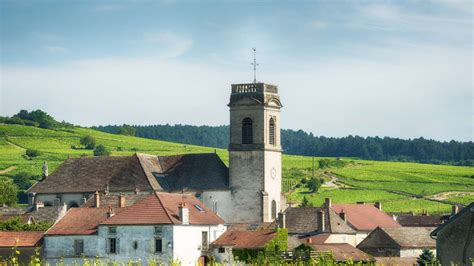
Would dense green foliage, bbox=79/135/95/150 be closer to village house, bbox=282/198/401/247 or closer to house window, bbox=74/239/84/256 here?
village house, bbox=282/198/401/247

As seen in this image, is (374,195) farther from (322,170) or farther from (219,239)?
(219,239)

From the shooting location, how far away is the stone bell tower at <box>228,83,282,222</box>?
293 ft

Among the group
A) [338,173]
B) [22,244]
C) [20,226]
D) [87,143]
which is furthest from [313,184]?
[22,244]

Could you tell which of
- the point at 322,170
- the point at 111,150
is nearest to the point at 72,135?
the point at 111,150

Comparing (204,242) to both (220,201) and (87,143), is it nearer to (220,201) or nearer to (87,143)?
(220,201)

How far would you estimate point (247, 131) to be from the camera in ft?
301

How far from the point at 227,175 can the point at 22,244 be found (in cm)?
2123

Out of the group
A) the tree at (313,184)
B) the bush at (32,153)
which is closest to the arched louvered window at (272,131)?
the tree at (313,184)

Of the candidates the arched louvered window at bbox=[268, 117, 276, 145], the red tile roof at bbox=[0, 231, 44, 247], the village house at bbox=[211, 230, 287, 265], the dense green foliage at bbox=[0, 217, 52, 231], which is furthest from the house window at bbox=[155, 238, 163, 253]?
the arched louvered window at bbox=[268, 117, 276, 145]

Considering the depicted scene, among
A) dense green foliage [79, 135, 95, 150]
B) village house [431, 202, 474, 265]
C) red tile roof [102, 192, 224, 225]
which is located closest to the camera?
village house [431, 202, 474, 265]

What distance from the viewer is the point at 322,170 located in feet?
565

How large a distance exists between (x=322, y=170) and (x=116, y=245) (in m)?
101

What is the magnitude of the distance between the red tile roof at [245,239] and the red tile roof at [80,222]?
8.36 metres

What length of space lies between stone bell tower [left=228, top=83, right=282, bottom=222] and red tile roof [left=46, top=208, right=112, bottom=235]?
574 inches
